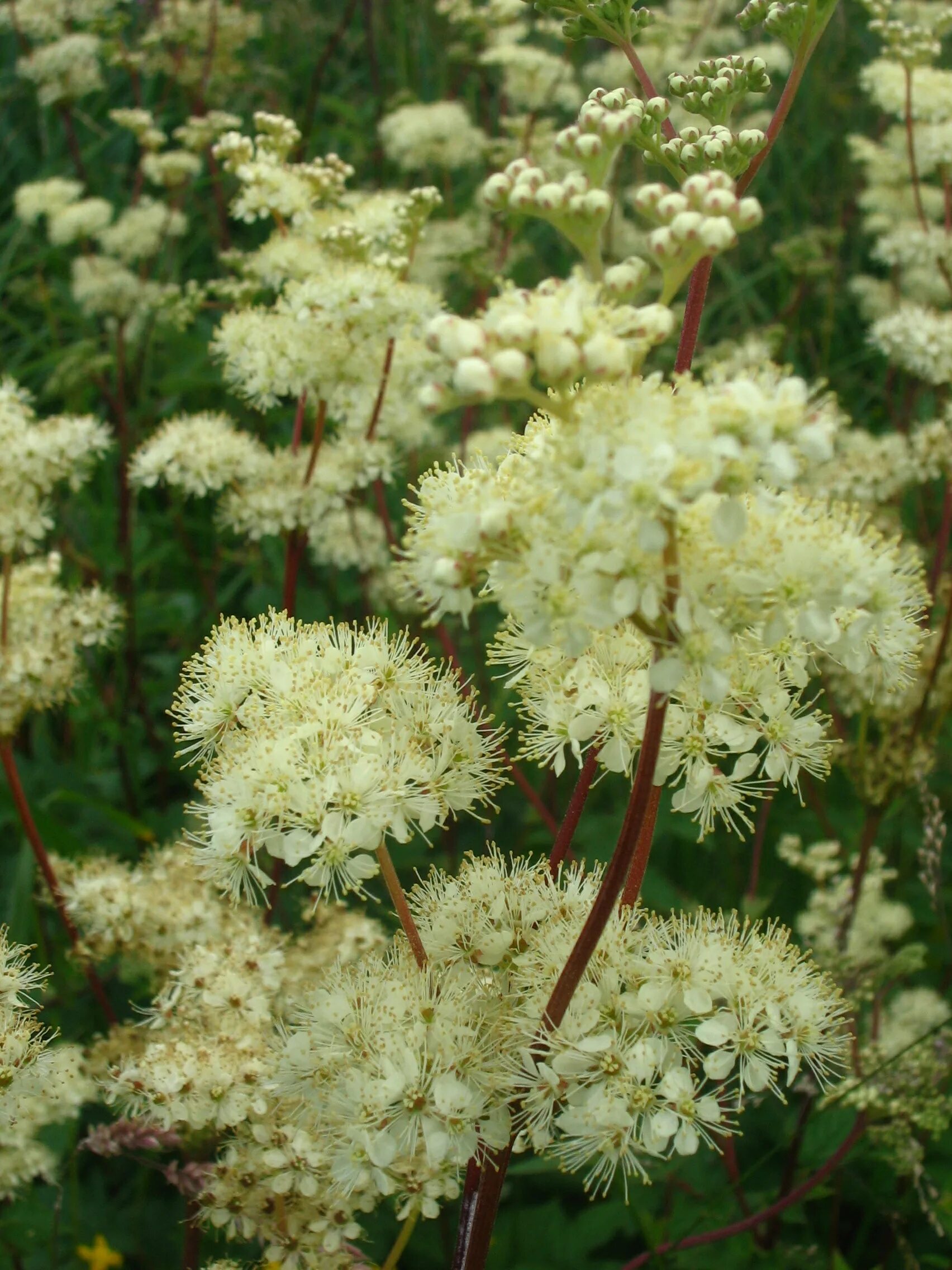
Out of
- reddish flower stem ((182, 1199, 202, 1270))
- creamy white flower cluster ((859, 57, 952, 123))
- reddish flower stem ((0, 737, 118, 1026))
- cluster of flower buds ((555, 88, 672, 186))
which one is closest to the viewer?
cluster of flower buds ((555, 88, 672, 186))

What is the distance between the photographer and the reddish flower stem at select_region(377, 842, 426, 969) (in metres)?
1.73

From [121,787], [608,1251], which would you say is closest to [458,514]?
[608,1251]

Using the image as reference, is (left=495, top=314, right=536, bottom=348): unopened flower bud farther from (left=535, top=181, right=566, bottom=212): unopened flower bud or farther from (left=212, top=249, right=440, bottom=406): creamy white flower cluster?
(left=212, top=249, right=440, bottom=406): creamy white flower cluster

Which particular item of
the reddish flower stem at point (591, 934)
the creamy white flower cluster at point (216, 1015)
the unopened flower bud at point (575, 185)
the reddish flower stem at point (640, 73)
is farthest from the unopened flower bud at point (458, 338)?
the creamy white flower cluster at point (216, 1015)

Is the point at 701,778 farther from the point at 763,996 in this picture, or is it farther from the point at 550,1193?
the point at 550,1193

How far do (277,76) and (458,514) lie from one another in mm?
5567

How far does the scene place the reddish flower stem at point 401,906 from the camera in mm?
1733

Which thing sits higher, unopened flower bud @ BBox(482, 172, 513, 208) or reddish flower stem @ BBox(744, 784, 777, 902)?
unopened flower bud @ BBox(482, 172, 513, 208)

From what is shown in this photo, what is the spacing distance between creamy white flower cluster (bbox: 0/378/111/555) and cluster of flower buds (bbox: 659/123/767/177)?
180 cm

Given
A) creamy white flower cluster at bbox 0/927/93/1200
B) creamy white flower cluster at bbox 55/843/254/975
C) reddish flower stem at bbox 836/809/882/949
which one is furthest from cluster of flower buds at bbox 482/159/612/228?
reddish flower stem at bbox 836/809/882/949

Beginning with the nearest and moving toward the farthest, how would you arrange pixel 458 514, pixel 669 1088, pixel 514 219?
1. pixel 458 514
2. pixel 669 1088
3. pixel 514 219

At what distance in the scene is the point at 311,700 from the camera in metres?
1.72

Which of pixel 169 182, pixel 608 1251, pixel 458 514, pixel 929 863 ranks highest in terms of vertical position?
pixel 458 514

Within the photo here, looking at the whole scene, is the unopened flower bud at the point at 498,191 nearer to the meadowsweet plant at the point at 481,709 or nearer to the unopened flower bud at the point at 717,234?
the meadowsweet plant at the point at 481,709
